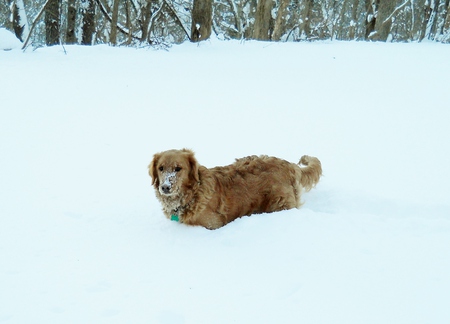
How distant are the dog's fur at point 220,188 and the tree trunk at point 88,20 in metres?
13.3

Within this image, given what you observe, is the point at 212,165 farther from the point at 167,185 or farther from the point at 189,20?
the point at 189,20

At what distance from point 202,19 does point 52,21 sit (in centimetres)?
581

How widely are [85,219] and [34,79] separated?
19.1ft

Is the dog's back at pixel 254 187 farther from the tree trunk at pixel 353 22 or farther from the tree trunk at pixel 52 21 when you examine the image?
the tree trunk at pixel 353 22

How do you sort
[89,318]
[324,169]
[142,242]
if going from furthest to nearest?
[324,169] → [142,242] → [89,318]

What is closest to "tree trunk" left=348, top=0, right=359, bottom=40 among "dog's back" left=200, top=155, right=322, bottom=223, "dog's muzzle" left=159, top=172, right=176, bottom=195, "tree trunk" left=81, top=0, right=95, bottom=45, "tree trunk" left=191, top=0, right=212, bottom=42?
"tree trunk" left=191, top=0, right=212, bottom=42

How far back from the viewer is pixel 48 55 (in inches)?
429

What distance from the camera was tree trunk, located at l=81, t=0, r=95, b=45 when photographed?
15892 millimetres

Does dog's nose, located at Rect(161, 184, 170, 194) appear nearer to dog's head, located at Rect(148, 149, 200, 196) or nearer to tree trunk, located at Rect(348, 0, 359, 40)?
dog's head, located at Rect(148, 149, 200, 196)

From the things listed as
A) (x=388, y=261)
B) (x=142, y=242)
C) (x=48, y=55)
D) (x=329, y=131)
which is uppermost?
(x=48, y=55)

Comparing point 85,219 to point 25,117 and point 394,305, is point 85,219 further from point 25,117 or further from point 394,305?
point 25,117

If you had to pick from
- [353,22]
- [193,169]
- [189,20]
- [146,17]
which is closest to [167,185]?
[193,169]

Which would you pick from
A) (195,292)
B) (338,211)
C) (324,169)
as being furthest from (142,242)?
(324,169)

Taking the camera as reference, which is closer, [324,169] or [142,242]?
[142,242]
